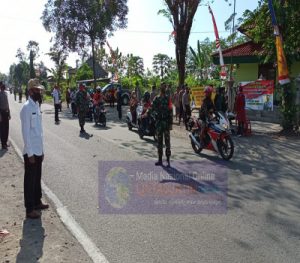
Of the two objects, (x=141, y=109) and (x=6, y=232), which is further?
(x=141, y=109)

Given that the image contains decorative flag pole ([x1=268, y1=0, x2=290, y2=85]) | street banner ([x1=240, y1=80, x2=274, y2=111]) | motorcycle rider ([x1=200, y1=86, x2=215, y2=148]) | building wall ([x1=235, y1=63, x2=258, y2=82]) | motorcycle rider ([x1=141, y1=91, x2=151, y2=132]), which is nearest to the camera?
motorcycle rider ([x1=200, y1=86, x2=215, y2=148])

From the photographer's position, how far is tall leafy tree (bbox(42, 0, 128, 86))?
34.3 m

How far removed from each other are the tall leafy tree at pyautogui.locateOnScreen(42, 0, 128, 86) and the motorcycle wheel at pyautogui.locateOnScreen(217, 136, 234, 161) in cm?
2565

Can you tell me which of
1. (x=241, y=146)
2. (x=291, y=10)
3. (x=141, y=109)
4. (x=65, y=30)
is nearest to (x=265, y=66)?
(x=291, y=10)

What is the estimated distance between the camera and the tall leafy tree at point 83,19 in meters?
34.3

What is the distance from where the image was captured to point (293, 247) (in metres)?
5.11

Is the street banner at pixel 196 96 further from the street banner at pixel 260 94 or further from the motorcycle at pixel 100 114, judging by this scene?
the motorcycle at pixel 100 114

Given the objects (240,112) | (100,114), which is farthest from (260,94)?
(100,114)

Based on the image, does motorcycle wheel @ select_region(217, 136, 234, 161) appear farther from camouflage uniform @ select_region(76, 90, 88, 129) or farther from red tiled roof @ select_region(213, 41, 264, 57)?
red tiled roof @ select_region(213, 41, 264, 57)

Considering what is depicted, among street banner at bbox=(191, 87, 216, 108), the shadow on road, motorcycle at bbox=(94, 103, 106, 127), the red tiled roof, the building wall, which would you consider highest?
the red tiled roof

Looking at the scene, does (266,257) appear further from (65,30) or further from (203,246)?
(65,30)

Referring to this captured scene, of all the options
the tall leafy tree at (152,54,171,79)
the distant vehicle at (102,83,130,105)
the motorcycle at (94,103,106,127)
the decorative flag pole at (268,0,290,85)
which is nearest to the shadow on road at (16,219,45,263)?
the decorative flag pole at (268,0,290,85)

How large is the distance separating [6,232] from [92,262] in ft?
5.42

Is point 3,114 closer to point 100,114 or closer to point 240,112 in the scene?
point 100,114
